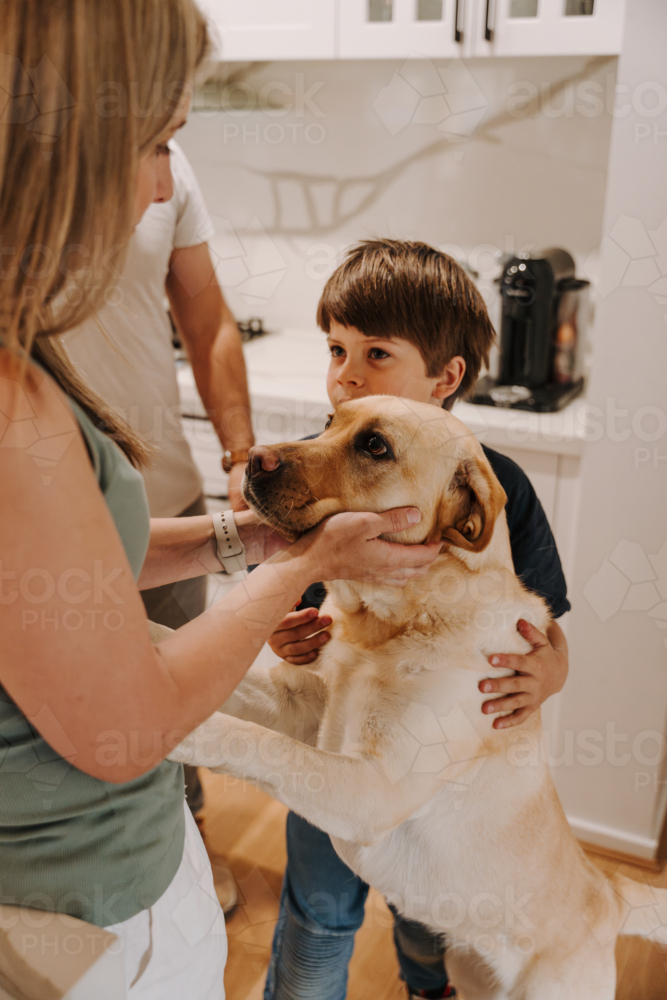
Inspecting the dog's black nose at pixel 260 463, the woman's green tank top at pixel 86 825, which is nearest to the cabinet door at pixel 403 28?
the dog's black nose at pixel 260 463

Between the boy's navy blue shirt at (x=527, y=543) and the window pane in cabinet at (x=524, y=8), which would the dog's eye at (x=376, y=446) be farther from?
the window pane in cabinet at (x=524, y=8)

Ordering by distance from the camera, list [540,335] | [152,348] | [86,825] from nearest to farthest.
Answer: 1. [86,825]
2. [152,348]
3. [540,335]

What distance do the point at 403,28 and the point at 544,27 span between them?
0.66 feet

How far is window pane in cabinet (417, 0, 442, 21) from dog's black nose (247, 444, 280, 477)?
0.83 m

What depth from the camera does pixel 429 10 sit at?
102 cm

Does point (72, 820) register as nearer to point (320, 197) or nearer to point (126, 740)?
point (126, 740)

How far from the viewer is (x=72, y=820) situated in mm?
446

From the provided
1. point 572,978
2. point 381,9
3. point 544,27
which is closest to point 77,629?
point 572,978

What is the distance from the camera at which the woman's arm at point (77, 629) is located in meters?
0.33

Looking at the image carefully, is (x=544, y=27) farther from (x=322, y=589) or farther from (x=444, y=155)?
(x=322, y=589)

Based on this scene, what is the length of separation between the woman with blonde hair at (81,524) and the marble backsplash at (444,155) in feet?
1.52

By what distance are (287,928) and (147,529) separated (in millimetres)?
612

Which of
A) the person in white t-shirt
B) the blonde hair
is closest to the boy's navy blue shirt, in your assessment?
the person in white t-shirt

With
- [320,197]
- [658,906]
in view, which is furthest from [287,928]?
[320,197]
